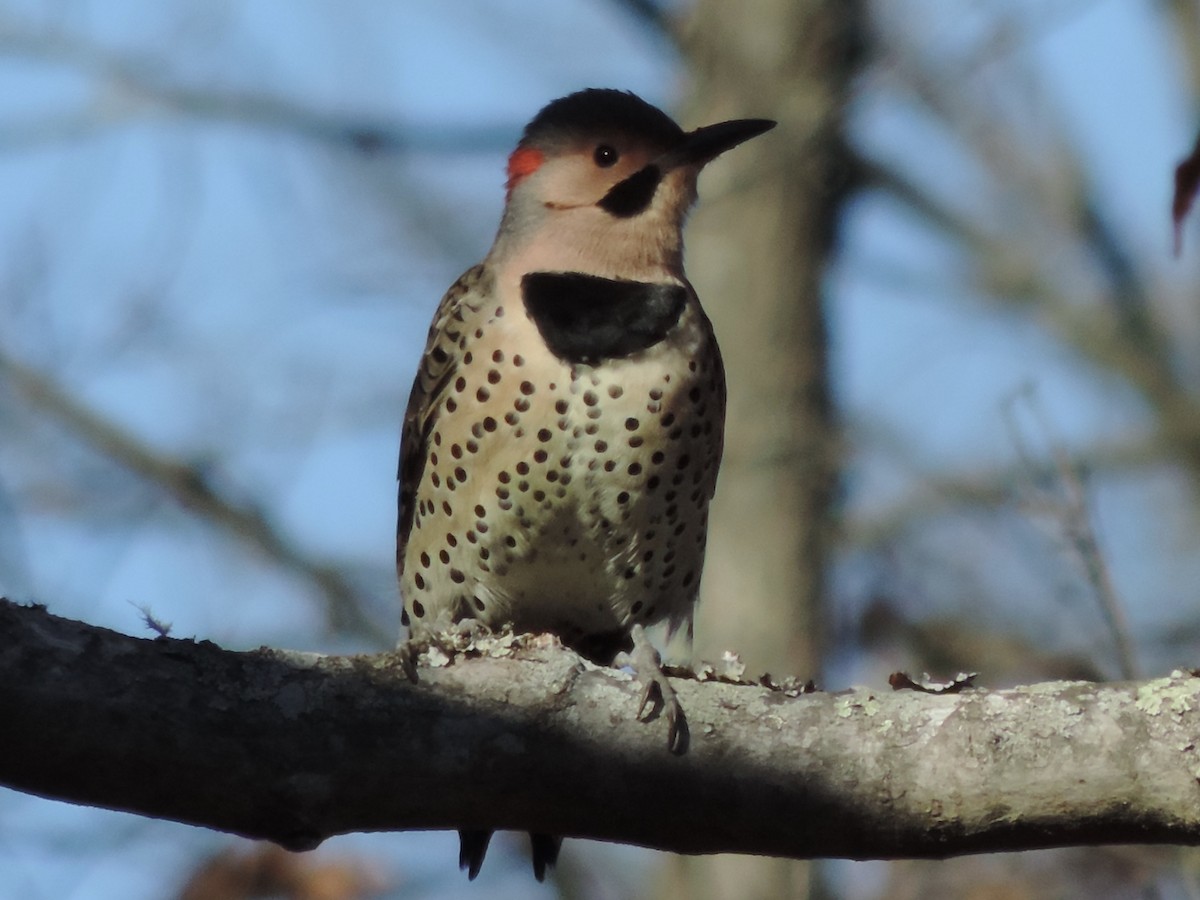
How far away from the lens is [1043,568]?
5945mm

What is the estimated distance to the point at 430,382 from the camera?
4613mm

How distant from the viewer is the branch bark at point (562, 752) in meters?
2.79

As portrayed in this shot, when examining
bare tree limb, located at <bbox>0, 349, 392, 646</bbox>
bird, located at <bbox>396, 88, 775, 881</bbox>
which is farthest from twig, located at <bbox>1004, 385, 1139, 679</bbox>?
bare tree limb, located at <bbox>0, 349, 392, 646</bbox>

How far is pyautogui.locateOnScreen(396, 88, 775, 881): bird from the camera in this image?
426 centimetres

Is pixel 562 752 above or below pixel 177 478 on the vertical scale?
below

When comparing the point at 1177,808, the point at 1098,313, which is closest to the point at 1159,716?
the point at 1177,808

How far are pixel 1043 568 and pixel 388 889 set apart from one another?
11.2ft

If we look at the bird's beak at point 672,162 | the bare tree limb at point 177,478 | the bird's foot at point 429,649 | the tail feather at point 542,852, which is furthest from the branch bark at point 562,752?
the bare tree limb at point 177,478

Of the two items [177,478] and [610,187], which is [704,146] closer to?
[610,187]

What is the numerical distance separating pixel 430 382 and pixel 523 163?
2.77 feet

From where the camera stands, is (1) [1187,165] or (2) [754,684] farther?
(2) [754,684]

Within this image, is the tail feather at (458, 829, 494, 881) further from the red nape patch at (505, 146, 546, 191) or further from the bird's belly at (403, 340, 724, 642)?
the red nape patch at (505, 146, 546, 191)

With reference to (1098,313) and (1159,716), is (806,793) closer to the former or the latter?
(1159,716)

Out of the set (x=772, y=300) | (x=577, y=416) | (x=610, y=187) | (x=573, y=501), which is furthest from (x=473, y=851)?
(x=772, y=300)
